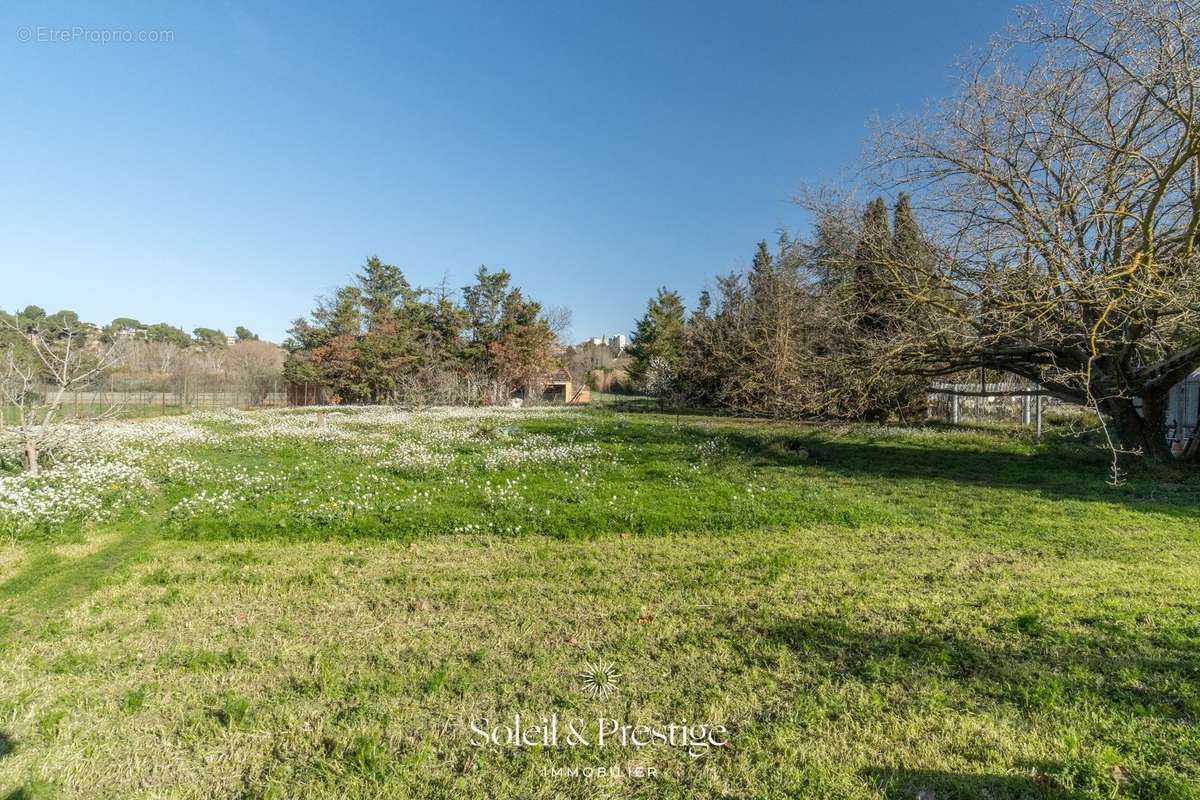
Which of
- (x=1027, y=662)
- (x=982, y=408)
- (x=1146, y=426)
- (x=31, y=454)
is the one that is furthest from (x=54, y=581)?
(x=982, y=408)

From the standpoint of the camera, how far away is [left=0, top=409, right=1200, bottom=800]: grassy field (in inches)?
104

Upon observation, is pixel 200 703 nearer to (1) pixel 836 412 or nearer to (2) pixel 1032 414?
(1) pixel 836 412

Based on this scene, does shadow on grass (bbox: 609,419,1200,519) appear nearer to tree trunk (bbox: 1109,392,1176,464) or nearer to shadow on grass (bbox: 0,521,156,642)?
tree trunk (bbox: 1109,392,1176,464)

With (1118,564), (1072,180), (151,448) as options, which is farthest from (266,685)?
(1072,180)

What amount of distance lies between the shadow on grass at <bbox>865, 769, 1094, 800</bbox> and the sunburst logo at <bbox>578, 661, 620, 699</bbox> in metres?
1.35

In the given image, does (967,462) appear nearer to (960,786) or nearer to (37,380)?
(960,786)

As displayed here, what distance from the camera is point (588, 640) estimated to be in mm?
3977

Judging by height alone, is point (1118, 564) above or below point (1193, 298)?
below

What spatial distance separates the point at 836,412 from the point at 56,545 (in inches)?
468

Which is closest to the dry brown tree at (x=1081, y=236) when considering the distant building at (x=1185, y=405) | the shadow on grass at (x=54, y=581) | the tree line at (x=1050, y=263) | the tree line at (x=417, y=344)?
the tree line at (x=1050, y=263)

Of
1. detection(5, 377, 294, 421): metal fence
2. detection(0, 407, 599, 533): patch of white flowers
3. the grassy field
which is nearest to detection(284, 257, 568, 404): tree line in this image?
detection(5, 377, 294, 421): metal fence

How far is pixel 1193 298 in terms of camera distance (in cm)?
920

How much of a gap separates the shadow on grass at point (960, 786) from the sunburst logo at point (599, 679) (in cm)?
135

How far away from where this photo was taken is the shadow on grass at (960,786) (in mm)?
2439
